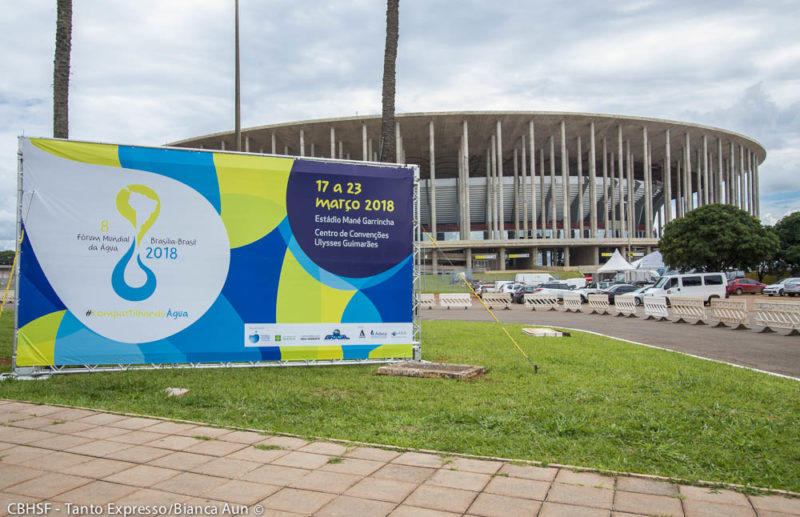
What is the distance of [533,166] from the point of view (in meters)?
64.4

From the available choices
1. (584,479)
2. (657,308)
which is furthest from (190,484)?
(657,308)

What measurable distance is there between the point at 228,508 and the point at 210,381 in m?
4.72

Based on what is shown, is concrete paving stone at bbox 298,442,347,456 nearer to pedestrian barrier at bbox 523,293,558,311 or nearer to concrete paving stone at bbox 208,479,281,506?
concrete paving stone at bbox 208,479,281,506

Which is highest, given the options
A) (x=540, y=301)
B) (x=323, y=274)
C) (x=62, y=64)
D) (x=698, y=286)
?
(x=62, y=64)

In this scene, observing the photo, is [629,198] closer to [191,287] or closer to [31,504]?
[191,287]

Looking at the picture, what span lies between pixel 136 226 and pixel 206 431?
477 cm

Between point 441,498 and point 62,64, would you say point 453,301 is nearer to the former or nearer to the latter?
point 62,64

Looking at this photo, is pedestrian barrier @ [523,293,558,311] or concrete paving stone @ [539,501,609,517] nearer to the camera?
concrete paving stone @ [539,501,609,517]

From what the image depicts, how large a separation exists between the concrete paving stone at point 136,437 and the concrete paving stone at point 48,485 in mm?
825

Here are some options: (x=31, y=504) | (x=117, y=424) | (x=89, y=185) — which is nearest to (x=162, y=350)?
(x=89, y=185)

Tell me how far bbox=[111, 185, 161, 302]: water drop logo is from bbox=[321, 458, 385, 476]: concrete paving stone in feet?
19.0

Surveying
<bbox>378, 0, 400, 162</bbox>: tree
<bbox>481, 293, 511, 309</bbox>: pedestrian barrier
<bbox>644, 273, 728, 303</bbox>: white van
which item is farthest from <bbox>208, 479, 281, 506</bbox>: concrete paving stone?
<bbox>644, 273, 728, 303</bbox>: white van

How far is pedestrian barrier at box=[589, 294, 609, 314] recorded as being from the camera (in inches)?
1045

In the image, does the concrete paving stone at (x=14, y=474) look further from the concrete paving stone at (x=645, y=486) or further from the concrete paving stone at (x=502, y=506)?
the concrete paving stone at (x=645, y=486)
